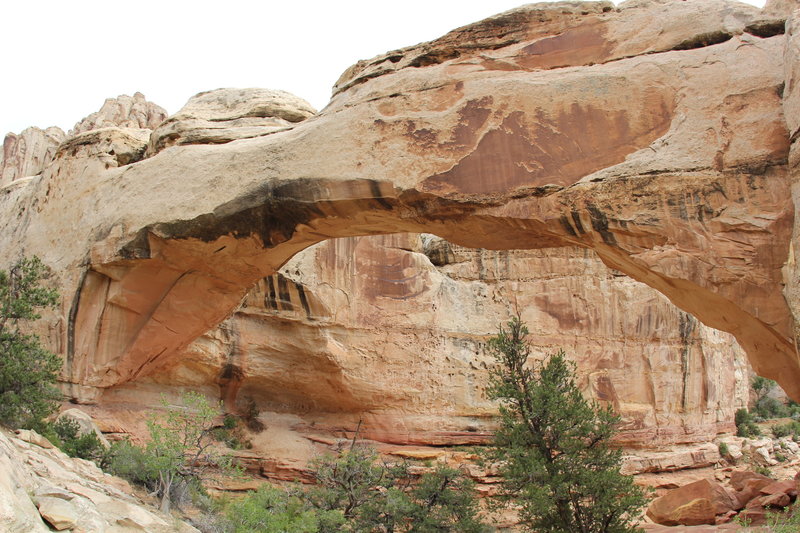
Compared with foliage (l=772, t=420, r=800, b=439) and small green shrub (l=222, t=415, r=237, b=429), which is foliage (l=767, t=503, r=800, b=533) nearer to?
small green shrub (l=222, t=415, r=237, b=429)

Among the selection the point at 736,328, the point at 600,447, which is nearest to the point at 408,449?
the point at 600,447

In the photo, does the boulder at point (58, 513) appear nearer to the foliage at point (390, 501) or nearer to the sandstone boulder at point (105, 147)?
the foliage at point (390, 501)

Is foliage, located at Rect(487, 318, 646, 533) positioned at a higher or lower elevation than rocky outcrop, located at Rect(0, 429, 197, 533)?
lower

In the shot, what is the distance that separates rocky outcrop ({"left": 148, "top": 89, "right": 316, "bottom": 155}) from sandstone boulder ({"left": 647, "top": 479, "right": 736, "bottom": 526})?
410 inches

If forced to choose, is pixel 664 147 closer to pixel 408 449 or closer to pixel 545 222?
pixel 545 222

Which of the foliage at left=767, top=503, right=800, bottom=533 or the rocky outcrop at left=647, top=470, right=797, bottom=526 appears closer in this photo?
the foliage at left=767, top=503, right=800, bottom=533

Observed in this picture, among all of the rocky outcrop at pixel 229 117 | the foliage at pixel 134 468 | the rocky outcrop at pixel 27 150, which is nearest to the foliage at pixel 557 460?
the foliage at pixel 134 468

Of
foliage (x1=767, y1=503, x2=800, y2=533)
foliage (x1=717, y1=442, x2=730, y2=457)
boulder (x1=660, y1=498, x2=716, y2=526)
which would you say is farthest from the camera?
foliage (x1=717, y1=442, x2=730, y2=457)

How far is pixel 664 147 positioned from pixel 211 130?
7.72 meters

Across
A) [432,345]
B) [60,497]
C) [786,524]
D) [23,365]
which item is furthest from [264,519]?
[432,345]

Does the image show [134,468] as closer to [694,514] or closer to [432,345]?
[694,514]

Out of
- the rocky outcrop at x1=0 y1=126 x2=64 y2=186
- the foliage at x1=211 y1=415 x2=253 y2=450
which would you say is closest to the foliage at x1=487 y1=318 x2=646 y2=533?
the foliage at x1=211 y1=415 x2=253 y2=450

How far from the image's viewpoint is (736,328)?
754 cm

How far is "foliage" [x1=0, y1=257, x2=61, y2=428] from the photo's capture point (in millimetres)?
9914
